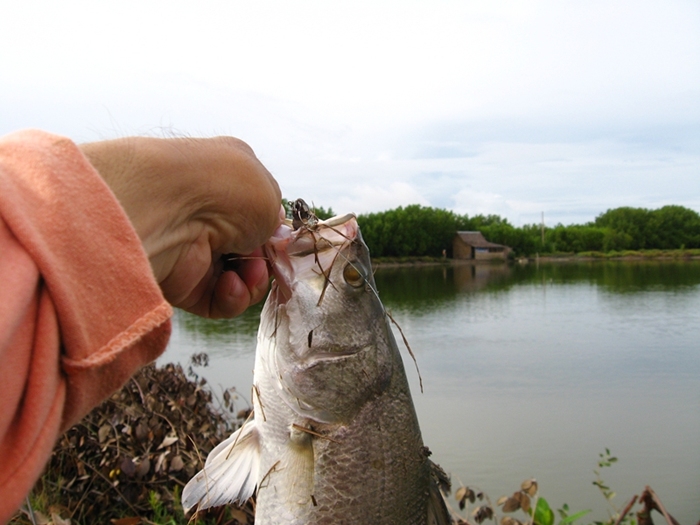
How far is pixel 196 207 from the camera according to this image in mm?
1680

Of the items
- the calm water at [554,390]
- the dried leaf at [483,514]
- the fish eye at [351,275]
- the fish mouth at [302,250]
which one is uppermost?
the fish mouth at [302,250]

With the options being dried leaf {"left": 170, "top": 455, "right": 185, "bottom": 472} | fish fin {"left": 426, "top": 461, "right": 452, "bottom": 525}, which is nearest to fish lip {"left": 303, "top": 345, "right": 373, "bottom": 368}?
fish fin {"left": 426, "top": 461, "right": 452, "bottom": 525}

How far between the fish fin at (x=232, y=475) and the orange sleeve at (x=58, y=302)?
1111 mm

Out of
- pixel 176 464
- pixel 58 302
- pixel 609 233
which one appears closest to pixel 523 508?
pixel 176 464

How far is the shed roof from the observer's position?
8188 centimetres

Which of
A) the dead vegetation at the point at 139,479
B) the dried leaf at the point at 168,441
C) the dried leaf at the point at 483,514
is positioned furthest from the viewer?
the dried leaf at the point at 168,441

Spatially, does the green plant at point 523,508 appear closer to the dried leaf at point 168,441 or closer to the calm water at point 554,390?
the dried leaf at point 168,441

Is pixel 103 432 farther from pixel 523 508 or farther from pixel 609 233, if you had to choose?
pixel 609 233

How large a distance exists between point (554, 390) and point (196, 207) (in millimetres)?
12781

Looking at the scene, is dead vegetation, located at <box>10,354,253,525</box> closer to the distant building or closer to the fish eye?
the fish eye

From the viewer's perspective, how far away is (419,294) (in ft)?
115

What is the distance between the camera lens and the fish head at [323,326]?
2102 millimetres

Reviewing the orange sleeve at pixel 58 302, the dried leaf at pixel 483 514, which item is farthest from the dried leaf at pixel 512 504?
the orange sleeve at pixel 58 302

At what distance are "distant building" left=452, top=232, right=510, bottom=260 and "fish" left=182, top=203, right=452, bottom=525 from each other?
254ft
